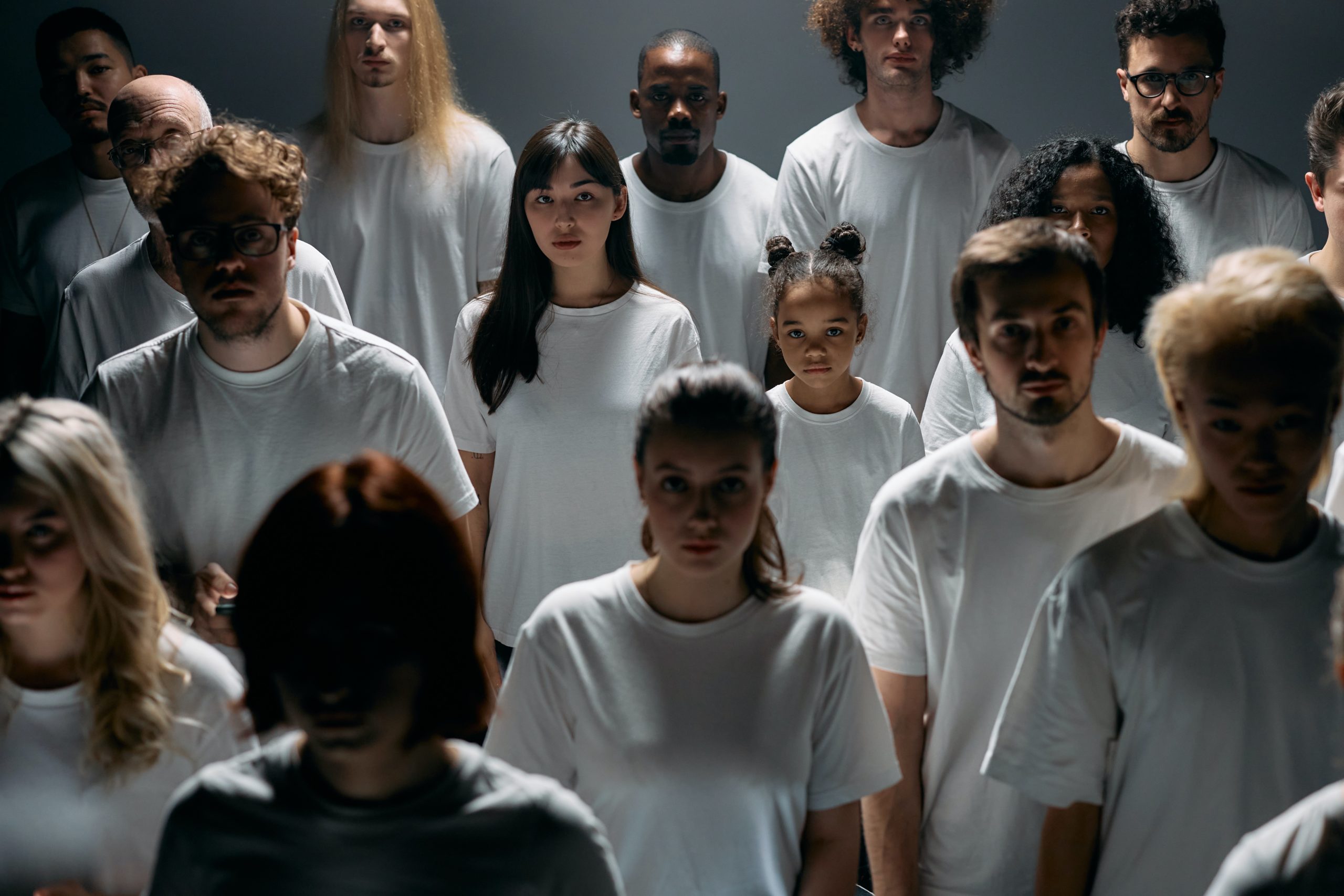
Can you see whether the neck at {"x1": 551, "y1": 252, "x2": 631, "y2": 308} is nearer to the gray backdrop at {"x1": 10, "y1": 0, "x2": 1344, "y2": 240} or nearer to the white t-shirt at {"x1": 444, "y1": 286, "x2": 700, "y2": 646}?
the white t-shirt at {"x1": 444, "y1": 286, "x2": 700, "y2": 646}

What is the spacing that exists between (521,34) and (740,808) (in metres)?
3.58

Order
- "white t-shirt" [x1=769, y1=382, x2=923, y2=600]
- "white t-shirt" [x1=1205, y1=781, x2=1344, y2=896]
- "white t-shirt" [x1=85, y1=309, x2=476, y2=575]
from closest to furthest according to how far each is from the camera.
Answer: "white t-shirt" [x1=1205, y1=781, x2=1344, y2=896], "white t-shirt" [x1=85, y1=309, x2=476, y2=575], "white t-shirt" [x1=769, y1=382, x2=923, y2=600]

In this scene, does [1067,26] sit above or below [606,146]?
above

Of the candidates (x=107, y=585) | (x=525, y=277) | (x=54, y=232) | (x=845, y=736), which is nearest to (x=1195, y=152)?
(x=525, y=277)

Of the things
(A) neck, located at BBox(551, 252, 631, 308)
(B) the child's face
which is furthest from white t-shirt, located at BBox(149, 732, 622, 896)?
(A) neck, located at BBox(551, 252, 631, 308)

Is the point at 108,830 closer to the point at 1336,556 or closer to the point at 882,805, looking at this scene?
the point at 882,805

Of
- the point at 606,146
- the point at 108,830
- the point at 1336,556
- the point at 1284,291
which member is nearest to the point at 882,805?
the point at 1336,556

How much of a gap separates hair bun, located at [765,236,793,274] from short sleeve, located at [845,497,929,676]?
1503 millimetres

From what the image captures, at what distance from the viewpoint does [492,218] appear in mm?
3848

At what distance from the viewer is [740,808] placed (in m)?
1.84

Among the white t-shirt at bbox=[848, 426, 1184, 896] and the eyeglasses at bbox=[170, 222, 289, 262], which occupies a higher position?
the eyeglasses at bbox=[170, 222, 289, 262]

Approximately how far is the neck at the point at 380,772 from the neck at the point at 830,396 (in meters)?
1.76

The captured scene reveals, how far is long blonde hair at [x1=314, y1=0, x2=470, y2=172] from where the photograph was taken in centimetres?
387

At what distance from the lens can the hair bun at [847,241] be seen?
354 centimetres
